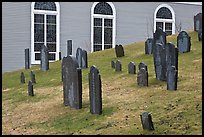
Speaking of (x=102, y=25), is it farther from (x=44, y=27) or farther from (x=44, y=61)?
(x=44, y=61)

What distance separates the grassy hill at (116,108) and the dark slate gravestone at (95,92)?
6.1 inches

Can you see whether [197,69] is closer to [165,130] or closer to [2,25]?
[165,130]

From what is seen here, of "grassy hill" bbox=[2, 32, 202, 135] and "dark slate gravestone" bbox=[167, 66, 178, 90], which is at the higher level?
"dark slate gravestone" bbox=[167, 66, 178, 90]

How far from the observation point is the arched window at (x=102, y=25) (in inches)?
1168

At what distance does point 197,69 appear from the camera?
1347cm

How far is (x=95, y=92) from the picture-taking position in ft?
31.5

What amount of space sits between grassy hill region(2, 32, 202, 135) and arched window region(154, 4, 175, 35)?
1720cm

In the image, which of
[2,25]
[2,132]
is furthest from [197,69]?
[2,25]

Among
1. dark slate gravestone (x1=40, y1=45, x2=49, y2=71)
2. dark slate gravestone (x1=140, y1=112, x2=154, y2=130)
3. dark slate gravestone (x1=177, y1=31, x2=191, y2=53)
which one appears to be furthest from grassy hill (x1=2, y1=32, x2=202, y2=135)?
dark slate gravestone (x1=40, y1=45, x2=49, y2=71)

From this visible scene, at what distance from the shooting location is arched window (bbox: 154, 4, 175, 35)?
106 feet

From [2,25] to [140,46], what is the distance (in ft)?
Result: 30.3

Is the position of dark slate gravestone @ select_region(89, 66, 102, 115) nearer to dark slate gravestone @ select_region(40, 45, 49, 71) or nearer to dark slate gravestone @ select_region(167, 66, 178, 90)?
dark slate gravestone @ select_region(167, 66, 178, 90)

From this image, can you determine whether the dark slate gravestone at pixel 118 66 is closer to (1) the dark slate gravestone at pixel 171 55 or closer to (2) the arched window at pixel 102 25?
(1) the dark slate gravestone at pixel 171 55

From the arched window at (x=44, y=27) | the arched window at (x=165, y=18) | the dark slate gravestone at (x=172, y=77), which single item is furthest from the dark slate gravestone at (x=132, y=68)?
the arched window at (x=165, y=18)
